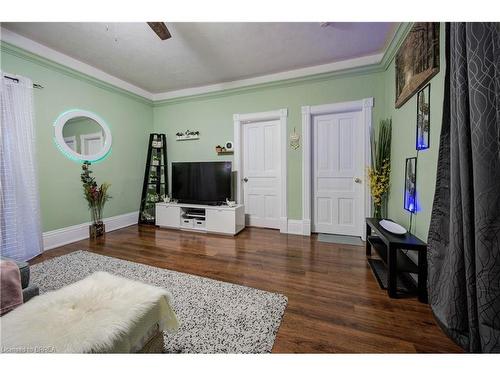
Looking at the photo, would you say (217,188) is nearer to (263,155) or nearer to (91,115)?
(263,155)

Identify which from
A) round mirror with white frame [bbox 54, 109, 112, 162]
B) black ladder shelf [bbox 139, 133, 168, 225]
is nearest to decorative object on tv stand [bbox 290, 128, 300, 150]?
black ladder shelf [bbox 139, 133, 168, 225]

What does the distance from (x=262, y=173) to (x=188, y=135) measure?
5.54ft

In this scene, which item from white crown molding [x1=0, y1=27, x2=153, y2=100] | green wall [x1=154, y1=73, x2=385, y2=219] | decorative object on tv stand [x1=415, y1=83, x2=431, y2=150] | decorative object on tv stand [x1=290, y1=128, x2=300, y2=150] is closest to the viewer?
decorative object on tv stand [x1=415, y1=83, x2=431, y2=150]

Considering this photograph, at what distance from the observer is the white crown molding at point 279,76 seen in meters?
2.88

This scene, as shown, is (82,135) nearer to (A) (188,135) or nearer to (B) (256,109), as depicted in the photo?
(A) (188,135)

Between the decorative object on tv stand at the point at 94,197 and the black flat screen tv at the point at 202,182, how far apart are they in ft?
3.73

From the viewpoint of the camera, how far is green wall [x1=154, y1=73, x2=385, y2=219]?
3031 millimetres

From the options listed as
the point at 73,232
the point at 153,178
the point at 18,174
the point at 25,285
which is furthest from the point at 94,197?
the point at 25,285

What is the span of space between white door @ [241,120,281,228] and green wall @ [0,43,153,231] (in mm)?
2164

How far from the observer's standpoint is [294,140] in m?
3.35

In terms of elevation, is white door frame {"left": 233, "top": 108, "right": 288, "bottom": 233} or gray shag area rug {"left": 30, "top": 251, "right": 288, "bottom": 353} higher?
white door frame {"left": 233, "top": 108, "right": 288, "bottom": 233}

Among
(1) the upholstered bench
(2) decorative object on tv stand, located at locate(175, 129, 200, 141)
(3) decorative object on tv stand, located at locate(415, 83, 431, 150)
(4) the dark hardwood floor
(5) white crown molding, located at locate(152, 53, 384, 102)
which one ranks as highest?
(5) white crown molding, located at locate(152, 53, 384, 102)

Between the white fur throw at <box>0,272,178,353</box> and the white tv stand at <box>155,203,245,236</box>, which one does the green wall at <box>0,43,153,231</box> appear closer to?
the white tv stand at <box>155,203,245,236</box>

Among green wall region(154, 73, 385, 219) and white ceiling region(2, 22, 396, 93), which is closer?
white ceiling region(2, 22, 396, 93)
